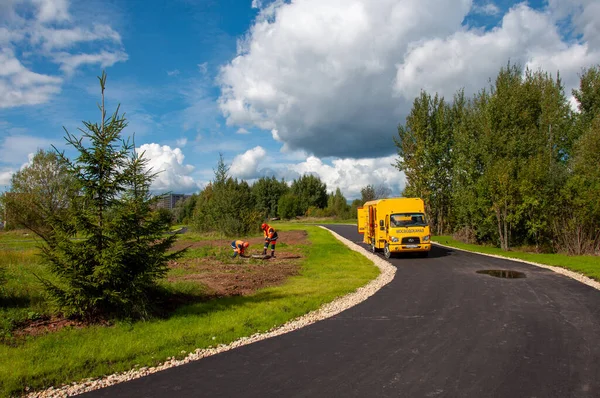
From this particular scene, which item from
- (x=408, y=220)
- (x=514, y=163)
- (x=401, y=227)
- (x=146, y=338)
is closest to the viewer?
(x=146, y=338)

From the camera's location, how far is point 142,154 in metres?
9.03

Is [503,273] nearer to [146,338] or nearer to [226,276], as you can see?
[226,276]

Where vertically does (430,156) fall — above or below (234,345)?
above

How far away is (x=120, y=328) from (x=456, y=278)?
10.5 m

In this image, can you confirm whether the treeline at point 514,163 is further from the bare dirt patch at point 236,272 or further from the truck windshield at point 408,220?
the bare dirt patch at point 236,272

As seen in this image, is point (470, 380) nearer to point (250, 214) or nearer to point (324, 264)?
point (324, 264)

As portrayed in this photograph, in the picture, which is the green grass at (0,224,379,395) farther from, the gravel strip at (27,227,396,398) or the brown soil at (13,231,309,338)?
the brown soil at (13,231,309,338)

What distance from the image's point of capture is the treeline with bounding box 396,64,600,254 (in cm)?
2073

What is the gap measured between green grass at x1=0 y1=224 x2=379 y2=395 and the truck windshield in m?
8.81

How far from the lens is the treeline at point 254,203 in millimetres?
33781

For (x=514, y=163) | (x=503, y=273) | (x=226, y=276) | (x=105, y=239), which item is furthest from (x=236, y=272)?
(x=514, y=163)

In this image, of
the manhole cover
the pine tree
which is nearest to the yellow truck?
the manhole cover

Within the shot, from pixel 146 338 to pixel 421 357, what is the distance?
15.8 ft

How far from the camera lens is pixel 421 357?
6.04 meters
